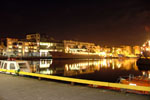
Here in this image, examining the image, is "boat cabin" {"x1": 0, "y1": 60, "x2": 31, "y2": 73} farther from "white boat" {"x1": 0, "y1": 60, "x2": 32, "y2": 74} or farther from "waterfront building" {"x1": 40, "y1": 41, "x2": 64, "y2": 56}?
"waterfront building" {"x1": 40, "y1": 41, "x2": 64, "y2": 56}

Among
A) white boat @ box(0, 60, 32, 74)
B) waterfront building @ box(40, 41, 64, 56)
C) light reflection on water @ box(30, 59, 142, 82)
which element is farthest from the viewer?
waterfront building @ box(40, 41, 64, 56)

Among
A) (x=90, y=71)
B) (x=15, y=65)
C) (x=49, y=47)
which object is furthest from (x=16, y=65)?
(x=49, y=47)

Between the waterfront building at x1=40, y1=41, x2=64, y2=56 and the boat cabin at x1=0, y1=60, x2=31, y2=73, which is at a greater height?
the waterfront building at x1=40, y1=41, x2=64, y2=56

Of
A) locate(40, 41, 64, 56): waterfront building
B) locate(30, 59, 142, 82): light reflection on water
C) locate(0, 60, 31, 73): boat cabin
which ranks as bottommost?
locate(30, 59, 142, 82): light reflection on water

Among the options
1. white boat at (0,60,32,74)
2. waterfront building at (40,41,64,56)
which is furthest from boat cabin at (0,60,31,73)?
waterfront building at (40,41,64,56)

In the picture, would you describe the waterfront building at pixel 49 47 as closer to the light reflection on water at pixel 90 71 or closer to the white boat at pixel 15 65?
the light reflection on water at pixel 90 71

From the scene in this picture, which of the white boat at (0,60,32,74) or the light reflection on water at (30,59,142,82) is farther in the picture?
the light reflection on water at (30,59,142,82)

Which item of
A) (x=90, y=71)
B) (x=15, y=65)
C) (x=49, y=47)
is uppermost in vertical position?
(x=49, y=47)

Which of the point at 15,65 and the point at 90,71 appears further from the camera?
the point at 90,71

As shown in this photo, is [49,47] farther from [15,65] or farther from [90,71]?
[15,65]

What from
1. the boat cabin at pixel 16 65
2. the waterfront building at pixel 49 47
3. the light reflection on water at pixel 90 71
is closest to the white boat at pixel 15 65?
the boat cabin at pixel 16 65

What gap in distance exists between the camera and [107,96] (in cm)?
764

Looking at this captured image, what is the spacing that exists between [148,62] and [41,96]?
57.7 metres

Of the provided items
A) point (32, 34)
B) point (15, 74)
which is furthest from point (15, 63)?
point (32, 34)
